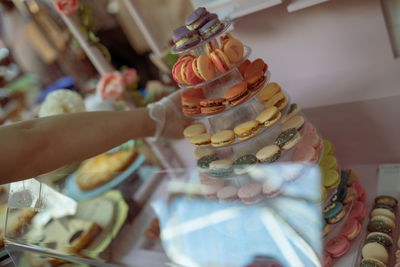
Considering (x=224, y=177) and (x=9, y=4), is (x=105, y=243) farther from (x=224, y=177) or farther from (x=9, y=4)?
(x=9, y=4)

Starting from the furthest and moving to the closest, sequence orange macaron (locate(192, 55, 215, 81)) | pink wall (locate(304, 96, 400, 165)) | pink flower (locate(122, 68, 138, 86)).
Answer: pink flower (locate(122, 68, 138, 86)) < pink wall (locate(304, 96, 400, 165)) < orange macaron (locate(192, 55, 215, 81))

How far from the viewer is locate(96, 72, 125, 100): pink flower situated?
1.84m

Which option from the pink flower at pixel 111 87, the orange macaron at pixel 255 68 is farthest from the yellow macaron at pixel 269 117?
the pink flower at pixel 111 87

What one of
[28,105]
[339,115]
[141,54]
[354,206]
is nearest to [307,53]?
[339,115]

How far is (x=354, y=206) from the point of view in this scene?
2.90ft

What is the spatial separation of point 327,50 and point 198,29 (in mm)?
475

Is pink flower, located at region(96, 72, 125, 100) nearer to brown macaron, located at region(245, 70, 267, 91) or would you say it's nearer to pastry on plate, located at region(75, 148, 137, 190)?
pastry on plate, located at region(75, 148, 137, 190)

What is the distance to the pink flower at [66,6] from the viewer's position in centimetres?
177

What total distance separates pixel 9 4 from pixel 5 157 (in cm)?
178


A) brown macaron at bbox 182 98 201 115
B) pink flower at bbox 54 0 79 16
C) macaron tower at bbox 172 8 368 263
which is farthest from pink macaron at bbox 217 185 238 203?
pink flower at bbox 54 0 79 16

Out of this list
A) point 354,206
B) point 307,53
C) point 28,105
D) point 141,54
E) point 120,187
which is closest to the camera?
point 354,206

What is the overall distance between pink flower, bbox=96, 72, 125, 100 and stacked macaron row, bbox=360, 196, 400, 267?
137 centimetres

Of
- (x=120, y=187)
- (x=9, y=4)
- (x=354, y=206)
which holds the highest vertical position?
(x=9, y=4)

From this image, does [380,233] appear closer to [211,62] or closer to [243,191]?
[243,191]
